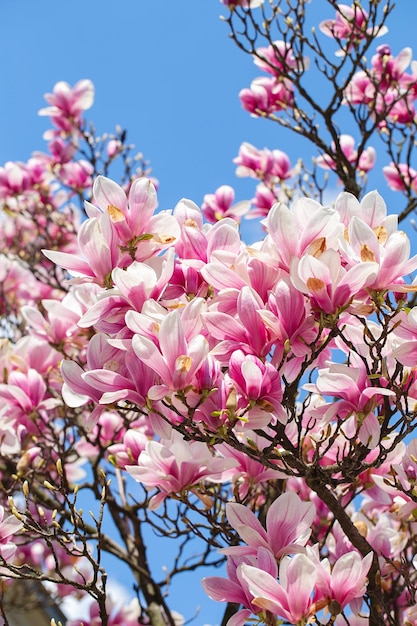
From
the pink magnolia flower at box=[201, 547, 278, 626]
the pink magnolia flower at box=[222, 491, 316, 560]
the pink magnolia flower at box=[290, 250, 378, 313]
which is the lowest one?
the pink magnolia flower at box=[201, 547, 278, 626]

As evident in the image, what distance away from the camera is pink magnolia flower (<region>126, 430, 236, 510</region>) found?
6.12ft

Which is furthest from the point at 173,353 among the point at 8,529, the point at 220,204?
the point at 220,204

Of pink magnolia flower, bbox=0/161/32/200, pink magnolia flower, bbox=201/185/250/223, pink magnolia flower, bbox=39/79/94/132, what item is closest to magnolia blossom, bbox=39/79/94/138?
pink magnolia flower, bbox=39/79/94/132

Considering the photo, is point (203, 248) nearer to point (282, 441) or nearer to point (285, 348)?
point (285, 348)

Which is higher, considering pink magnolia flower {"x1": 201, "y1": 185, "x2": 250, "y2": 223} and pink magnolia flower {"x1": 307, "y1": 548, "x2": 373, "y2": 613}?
pink magnolia flower {"x1": 201, "y1": 185, "x2": 250, "y2": 223}

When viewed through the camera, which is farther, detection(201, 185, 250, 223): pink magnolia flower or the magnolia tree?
detection(201, 185, 250, 223): pink magnolia flower

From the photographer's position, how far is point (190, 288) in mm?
1863

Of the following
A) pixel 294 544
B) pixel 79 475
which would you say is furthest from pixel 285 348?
pixel 79 475

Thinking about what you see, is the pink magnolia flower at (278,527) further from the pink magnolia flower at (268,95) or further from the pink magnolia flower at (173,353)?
the pink magnolia flower at (268,95)

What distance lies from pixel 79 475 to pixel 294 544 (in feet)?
7.22

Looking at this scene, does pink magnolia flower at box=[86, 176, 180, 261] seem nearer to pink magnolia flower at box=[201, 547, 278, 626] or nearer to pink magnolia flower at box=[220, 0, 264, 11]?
pink magnolia flower at box=[201, 547, 278, 626]

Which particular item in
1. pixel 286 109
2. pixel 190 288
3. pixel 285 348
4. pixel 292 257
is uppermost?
pixel 286 109

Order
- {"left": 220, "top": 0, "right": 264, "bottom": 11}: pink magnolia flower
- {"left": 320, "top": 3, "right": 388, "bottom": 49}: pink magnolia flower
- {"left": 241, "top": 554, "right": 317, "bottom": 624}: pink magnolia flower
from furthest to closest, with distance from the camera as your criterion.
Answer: {"left": 220, "top": 0, "right": 264, "bottom": 11}: pink magnolia flower
{"left": 320, "top": 3, "right": 388, "bottom": 49}: pink magnolia flower
{"left": 241, "top": 554, "right": 317, "bottom": 624}: pink magnolia flower

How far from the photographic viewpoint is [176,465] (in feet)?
6.16
